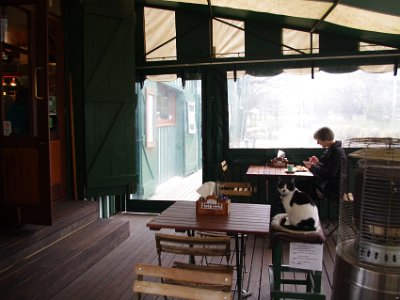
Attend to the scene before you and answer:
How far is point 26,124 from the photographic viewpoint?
408 centimetres

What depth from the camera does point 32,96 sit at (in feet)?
12.7

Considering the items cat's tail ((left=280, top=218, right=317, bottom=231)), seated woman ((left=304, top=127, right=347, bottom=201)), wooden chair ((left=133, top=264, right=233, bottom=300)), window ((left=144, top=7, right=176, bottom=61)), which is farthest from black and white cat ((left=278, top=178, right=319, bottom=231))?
window ((left=144, top=7, right=176, bottom=61))

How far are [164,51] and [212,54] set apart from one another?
824 millimetres

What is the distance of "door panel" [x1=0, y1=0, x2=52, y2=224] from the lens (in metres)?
3.83

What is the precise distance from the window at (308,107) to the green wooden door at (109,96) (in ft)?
5.75

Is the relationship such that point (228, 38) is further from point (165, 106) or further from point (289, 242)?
point (289, 242)

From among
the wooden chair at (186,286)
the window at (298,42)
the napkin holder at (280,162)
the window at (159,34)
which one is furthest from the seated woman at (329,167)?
the wooden chair at (186,286)

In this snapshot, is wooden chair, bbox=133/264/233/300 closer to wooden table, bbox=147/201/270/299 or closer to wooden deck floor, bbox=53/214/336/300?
wooden table, bbox=147/201/270/299

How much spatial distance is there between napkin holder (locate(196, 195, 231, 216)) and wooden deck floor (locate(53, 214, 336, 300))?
820 millimetres

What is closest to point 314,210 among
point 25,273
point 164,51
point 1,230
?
point 25,273

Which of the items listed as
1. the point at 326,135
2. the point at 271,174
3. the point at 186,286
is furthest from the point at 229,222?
the point at 326,135

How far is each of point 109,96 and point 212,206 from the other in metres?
2.79

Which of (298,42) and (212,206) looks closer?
(212,206)

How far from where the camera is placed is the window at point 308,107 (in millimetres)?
5758
